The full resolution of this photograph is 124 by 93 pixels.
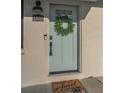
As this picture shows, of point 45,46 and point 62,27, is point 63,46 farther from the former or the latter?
point 45,46

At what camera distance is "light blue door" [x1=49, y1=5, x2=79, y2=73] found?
5.61m

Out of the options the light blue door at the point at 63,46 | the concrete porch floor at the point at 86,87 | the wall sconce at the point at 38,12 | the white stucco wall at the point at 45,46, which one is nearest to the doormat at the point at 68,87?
the concrete porch floor at the point at 86,87

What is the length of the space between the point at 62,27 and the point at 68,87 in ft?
6.10

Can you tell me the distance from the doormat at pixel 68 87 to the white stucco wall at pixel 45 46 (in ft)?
0.79

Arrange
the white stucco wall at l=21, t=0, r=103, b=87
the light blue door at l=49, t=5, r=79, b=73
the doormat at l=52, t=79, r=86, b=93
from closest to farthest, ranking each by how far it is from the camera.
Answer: the doormat at l=52, t=79, r=86, b=93 → the white stucco wall at l=21, t=0, r=103, b=87 → the light blue door at l=49, t=5, r=79, b=73

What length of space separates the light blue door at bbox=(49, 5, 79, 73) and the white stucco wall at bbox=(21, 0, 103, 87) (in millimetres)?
226

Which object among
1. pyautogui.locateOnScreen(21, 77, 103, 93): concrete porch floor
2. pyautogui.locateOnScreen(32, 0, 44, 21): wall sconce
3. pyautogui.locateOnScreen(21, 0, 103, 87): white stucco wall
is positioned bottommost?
pyautogui.locateOnScreen(21, 77, 103, 93): concrete porch floor

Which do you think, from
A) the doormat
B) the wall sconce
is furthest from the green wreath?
the doormat

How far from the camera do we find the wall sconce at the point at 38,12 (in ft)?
16.8

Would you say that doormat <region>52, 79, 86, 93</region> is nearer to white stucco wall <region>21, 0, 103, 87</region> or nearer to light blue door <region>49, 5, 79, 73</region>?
white stucco wall <region>21, 0, 103, 87</region>

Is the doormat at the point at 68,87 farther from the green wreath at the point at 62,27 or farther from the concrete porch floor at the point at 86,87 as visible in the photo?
the green wreath at the point at 62,27

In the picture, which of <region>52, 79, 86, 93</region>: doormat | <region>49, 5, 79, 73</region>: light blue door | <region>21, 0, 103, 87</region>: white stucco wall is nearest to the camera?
<region>52, 79, 86, 93</region>: doormat
